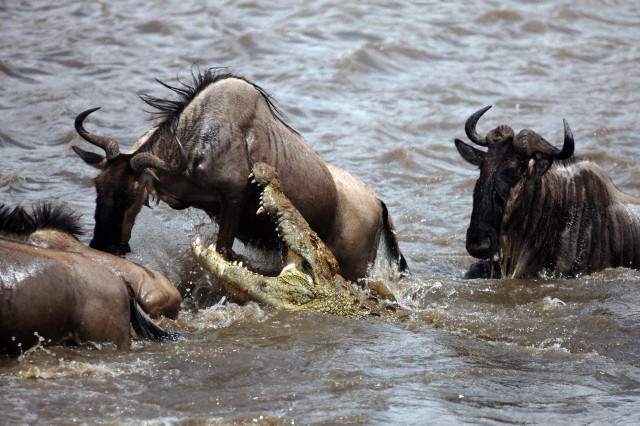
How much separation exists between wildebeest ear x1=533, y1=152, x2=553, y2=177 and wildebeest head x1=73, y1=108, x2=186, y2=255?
3.44 meters

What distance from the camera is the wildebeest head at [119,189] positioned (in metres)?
7.53

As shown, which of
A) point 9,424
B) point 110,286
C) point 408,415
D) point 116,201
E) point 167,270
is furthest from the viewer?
point 167,270

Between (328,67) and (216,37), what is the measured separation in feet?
6.92

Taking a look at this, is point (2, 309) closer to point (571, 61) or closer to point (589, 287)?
point (589, 287)

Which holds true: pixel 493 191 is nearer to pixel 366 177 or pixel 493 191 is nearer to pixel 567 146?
pixel 567 146

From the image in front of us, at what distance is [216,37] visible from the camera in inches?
705

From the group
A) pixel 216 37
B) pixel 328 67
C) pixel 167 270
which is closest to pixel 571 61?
pixel 328 67

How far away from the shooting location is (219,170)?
7.81 m

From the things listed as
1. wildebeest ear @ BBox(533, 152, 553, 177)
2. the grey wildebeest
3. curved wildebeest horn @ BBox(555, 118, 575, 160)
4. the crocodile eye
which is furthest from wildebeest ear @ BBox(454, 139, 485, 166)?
the crocodile eye

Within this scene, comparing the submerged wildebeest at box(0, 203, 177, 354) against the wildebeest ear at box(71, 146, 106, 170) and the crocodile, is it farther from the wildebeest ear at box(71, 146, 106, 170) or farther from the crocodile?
the wildebeest ear at box(71, 146, 106, 170)

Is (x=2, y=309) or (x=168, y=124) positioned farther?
(x=168, y=124)

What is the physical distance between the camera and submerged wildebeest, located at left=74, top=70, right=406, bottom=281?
25.0 feet

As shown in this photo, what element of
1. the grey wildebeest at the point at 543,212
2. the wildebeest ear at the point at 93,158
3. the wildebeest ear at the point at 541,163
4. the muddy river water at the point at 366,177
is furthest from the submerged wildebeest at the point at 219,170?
the wildebeest ear at the point at 541,163

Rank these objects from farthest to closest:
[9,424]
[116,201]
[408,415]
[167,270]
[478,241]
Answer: [478,241] → [167,270] → [116,201] → [408,415] → [9,424]
